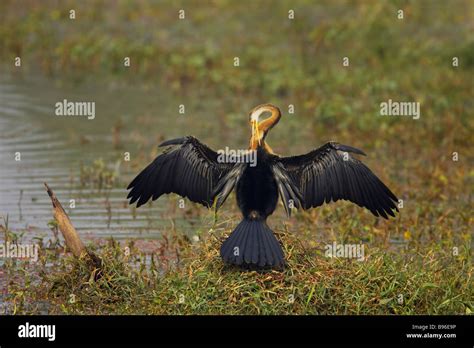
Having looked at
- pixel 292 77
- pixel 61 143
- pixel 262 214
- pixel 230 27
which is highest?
pixel 230 27

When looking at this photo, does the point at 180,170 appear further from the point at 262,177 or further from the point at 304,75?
the point at 304,75

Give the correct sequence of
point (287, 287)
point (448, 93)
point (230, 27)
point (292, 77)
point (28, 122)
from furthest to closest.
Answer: point (230, 27), point (292, 77), point (448, 93), point (28, 122), point (287, 287)

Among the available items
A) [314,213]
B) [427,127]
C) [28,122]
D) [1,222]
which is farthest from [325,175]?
[28,122]

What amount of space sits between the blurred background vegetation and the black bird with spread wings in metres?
1.35

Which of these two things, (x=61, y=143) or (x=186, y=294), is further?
(x=61, y=143)

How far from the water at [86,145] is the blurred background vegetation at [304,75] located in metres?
0.09

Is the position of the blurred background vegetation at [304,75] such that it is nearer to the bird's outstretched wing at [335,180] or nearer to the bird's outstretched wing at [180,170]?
the bird's outstretched wing at [335,180]

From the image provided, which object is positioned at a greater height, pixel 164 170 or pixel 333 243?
pixel 164 170

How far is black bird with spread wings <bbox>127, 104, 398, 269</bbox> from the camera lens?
877cm

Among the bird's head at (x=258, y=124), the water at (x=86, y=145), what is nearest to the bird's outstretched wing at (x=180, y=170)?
the bird's head at (x=258, y=124)

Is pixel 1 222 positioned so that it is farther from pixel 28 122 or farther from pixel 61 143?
pixel 28 122

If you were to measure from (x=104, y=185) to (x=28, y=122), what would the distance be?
3.83 meters

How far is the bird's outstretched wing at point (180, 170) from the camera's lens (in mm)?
8945

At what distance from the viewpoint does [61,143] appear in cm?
1499
